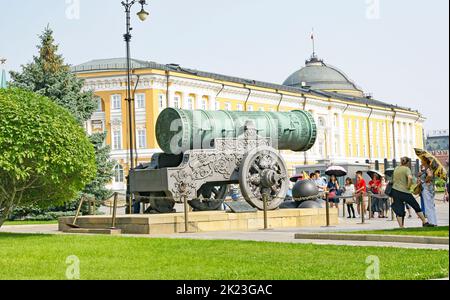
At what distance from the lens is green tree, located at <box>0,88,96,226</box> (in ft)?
44.9

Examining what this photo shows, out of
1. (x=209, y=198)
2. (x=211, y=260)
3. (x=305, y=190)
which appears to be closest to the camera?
(x=211, y=260)

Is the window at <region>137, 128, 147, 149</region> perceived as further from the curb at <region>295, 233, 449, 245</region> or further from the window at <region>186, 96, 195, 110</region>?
the curb at <region>295, 233, 449, 245</region>

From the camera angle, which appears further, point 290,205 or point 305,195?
point 290,205

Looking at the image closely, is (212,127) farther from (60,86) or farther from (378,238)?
(60,86)

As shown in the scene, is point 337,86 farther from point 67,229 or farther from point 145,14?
point 67,229

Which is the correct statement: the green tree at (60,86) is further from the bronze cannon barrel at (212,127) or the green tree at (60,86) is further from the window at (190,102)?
the window at (190,102)

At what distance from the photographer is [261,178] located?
18.0 m

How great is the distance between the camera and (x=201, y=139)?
701 inches

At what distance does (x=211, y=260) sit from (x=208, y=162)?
7678 millimetres

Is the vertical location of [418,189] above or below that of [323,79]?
below

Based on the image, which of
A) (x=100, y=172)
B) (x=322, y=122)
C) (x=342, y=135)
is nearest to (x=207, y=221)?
(x=100, y=172)

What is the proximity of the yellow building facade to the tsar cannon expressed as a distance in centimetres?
2737

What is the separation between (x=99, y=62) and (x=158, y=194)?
4335 centimetres

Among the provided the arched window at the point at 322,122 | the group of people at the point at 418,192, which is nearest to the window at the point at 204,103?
the arched window at the point at 322,122
